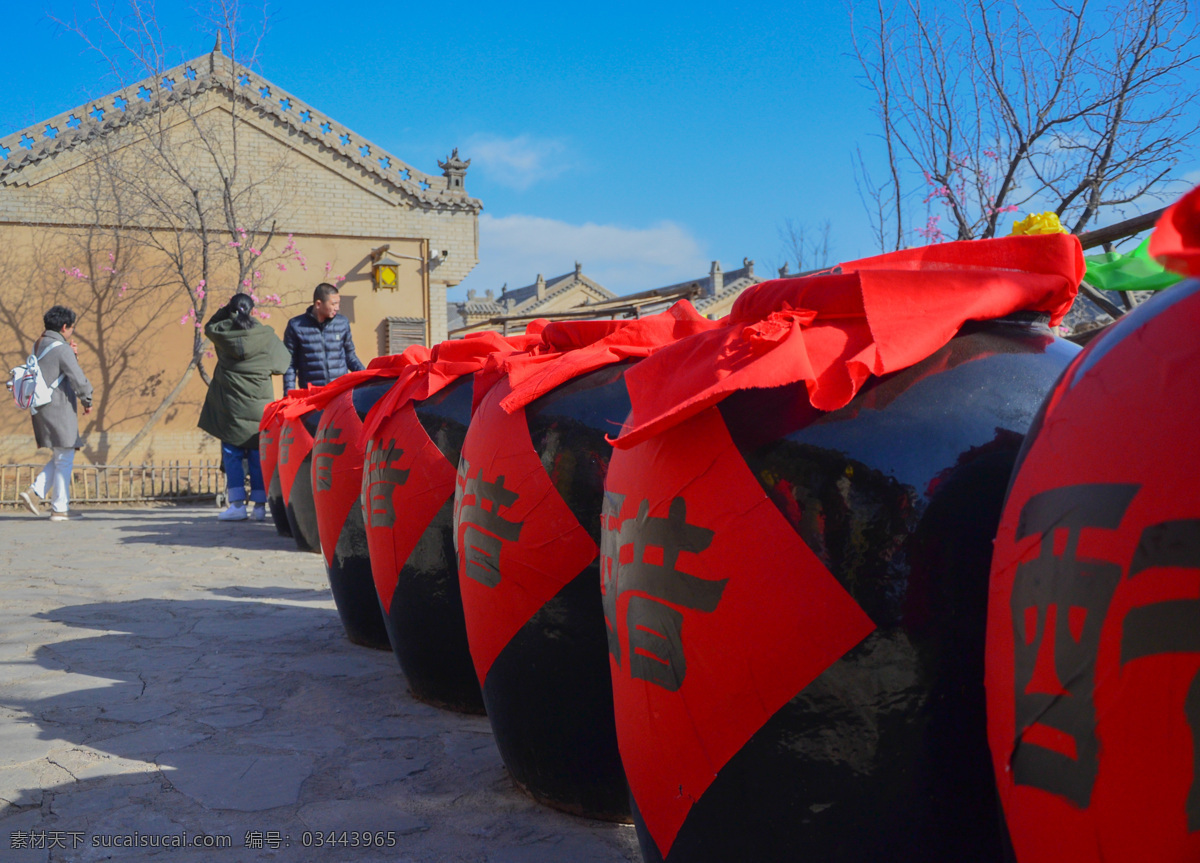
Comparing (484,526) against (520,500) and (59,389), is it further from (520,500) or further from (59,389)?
(59,389)

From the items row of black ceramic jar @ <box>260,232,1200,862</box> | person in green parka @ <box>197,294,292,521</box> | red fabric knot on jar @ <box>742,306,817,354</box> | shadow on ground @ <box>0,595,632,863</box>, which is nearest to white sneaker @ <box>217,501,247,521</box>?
person in green parka @ <box>197,294,292,521</box>

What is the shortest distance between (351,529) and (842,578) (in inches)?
106

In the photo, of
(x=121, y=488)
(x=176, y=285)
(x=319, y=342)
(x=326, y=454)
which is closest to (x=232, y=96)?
(x=176, y=285)

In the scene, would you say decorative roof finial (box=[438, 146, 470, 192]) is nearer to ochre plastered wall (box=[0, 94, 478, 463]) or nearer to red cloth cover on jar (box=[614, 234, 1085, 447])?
ochre plastered wall (box=[0, 94, 478, 463])

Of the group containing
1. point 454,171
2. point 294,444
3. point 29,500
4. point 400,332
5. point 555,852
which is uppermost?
point 454,171

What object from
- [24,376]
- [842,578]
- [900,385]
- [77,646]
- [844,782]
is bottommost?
[77,646]

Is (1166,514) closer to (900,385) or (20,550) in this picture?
(900,385)

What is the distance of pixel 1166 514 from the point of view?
92cm

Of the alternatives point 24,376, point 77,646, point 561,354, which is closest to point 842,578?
point 561,354

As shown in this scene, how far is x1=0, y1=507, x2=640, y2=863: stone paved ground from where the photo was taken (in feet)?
7.16

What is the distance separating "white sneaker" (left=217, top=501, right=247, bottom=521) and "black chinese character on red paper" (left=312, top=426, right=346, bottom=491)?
5549mm

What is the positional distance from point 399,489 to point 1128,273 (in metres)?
3.12

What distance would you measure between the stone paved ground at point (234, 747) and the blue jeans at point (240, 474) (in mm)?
3399

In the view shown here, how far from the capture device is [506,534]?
2.21 metres
